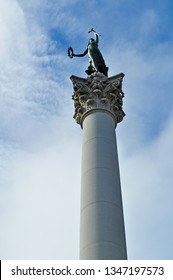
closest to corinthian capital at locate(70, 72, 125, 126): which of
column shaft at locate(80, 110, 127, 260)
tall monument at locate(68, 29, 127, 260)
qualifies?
tall monument at locate(68, 29, 127, 260)

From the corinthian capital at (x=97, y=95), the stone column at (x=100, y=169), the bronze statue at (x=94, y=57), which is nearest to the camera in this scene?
the stone column at (x=100, y=169)

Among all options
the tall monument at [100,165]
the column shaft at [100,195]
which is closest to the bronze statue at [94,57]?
the tall monument at [100,165]

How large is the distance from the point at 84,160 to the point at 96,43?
50.7ft

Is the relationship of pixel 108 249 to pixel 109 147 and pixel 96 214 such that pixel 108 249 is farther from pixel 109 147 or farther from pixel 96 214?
pixel 109 147

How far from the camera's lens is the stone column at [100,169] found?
2608 centimetres

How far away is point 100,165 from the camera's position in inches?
1175

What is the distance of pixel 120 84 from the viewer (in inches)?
1438

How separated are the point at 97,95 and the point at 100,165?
283 inches

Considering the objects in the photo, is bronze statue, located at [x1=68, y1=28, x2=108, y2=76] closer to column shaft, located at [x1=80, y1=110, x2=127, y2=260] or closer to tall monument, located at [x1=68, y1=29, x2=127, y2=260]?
tall monument, located at [x1=68, y1=29, x2=127, y2=260]

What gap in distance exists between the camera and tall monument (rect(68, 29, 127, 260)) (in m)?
26.1

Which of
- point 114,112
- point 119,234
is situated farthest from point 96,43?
point 119,234

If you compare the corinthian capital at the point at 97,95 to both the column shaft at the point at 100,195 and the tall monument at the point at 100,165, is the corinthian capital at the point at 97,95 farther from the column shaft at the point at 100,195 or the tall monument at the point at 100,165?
the column shaft at the point at 100,195

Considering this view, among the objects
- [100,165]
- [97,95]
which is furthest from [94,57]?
[100,165]

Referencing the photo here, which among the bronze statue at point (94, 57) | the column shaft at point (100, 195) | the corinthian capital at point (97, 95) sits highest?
the bronze statue at point (94, 57)
